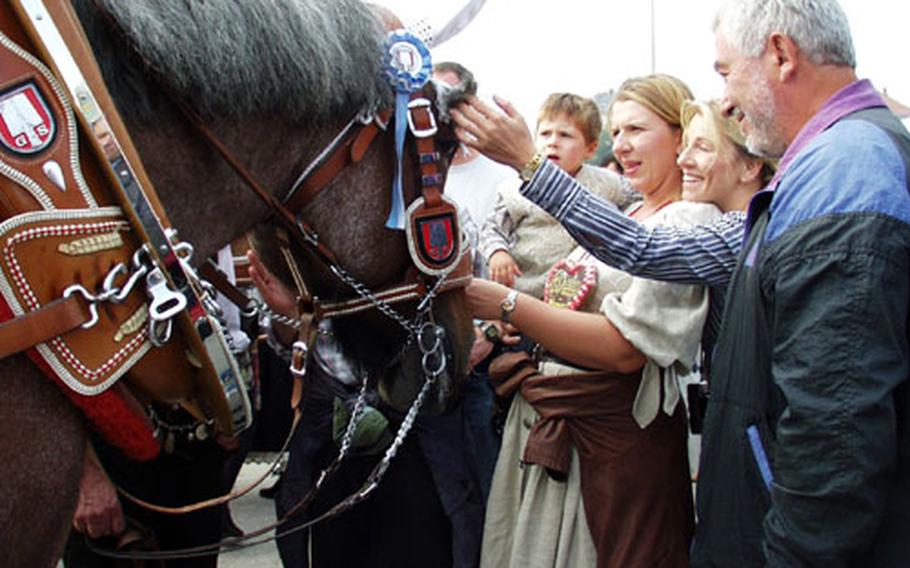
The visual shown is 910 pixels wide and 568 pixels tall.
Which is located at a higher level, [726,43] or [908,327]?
[726,43]

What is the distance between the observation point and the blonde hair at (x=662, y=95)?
2709 millimetres

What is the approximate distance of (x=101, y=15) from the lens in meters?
1.36

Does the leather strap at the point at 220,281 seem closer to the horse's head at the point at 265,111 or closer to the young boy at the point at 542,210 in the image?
the horse's head at the point at 265,111

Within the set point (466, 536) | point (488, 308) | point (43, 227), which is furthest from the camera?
point (466, 536)

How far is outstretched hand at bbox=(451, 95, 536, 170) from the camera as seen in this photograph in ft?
6.56

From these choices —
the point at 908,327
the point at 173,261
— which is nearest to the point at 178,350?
the point at 173,261

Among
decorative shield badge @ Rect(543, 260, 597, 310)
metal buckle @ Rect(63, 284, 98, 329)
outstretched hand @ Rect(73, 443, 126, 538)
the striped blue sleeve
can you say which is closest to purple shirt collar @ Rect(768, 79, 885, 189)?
the striped blue sleeve

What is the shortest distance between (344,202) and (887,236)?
988 millimetres

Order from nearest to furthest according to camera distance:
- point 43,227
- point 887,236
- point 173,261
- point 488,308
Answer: point 43,227 < point 173,261 < point 887,236 < point 488,308

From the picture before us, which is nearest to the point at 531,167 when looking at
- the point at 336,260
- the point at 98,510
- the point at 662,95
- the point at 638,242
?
the point at 638,242

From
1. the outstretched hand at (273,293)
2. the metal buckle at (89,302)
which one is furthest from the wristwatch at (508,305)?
the metal buckle at (89,302)

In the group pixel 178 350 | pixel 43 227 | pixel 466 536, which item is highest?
pixel 43 227

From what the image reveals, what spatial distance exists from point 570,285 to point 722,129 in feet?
1.99

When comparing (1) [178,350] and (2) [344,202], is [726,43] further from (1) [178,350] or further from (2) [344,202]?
(1) [178,350]
